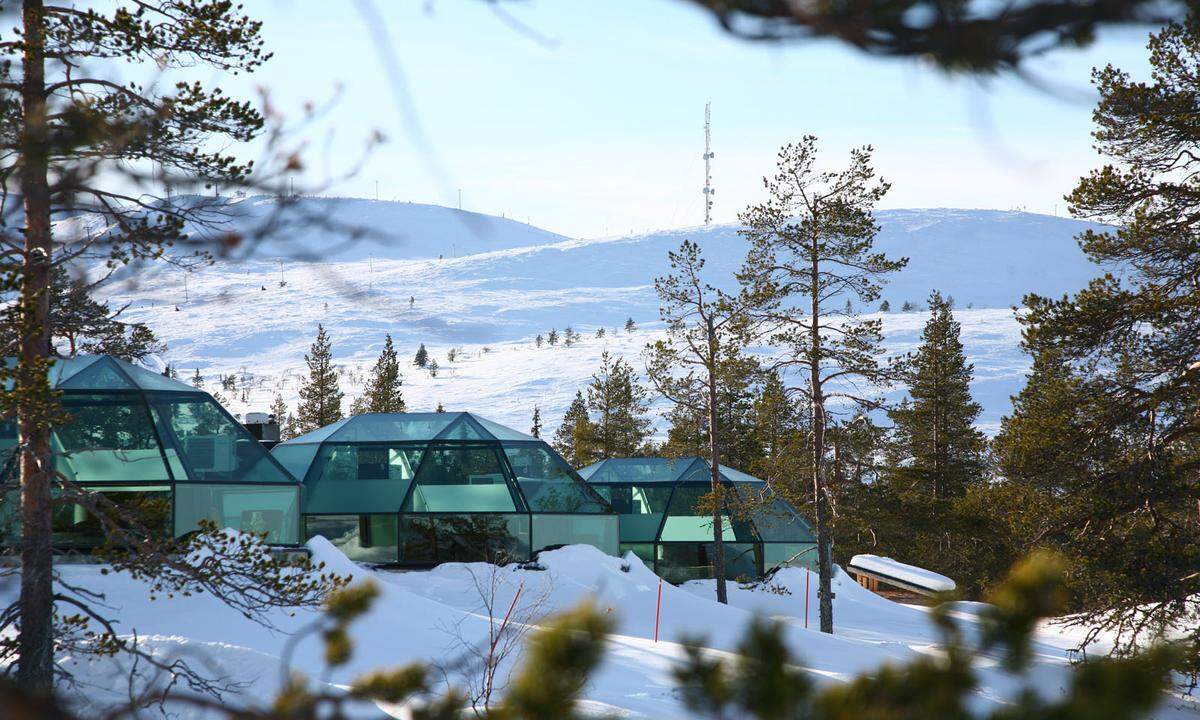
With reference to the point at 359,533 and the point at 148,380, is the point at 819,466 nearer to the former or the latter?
the point at 359,533

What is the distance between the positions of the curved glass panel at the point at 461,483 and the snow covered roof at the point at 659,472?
511cm

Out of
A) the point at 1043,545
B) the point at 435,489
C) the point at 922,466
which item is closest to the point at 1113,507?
the point at 1043,545

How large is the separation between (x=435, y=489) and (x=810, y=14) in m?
17.8

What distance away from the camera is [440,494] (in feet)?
63.0

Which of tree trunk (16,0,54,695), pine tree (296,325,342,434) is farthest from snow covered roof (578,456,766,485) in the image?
tree trunk (16,0,54,695)

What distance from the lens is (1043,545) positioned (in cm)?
1168

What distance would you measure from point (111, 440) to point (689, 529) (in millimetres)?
13760

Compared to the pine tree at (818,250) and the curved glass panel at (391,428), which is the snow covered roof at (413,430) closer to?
the curved glass panel at (391,428)

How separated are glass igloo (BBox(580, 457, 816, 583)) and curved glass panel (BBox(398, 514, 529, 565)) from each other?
4915mm

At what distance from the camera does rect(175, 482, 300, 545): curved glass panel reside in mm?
14516

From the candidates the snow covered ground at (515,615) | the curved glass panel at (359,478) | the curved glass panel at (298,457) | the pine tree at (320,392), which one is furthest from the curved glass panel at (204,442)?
the pine tree at (320,392)

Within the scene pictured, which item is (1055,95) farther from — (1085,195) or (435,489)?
(435,489)

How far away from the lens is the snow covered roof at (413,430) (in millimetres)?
20188

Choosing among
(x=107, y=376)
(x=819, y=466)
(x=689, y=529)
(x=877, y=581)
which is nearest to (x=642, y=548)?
(x=689, y=529)
